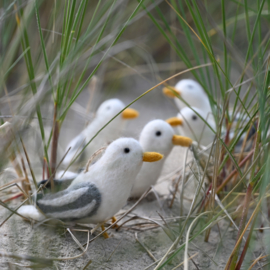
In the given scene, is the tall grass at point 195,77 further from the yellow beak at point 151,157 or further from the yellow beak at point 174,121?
the yellow beak at point 174,121

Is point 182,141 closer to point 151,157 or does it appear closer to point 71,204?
point 151,157

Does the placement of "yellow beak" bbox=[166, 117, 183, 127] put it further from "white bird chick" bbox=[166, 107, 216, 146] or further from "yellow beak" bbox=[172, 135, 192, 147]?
"yellow beak" bbox=[172, 135, 192, 147]

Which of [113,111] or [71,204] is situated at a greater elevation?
[113,111]

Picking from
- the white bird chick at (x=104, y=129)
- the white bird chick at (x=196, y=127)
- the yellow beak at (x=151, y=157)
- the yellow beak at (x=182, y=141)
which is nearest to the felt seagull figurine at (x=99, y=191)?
the yellow beak at (x=151, y=157)

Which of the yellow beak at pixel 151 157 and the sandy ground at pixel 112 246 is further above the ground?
the yellow beak at pixel 151 157

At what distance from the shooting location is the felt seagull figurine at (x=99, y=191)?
32.0 inches

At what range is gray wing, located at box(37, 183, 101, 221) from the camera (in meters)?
0.81

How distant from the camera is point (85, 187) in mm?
830

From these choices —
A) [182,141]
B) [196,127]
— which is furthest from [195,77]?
[196,127]

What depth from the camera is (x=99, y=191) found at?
2.74ft

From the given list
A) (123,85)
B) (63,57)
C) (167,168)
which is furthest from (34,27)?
(123,85)

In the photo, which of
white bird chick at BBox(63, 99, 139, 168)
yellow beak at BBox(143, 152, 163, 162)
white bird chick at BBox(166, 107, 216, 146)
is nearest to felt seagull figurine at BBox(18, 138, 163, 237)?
yellow beak at BBox(143, 152, 163, 162)

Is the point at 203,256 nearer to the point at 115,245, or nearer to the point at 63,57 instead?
the point at 115,245

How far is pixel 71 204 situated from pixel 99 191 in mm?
74
